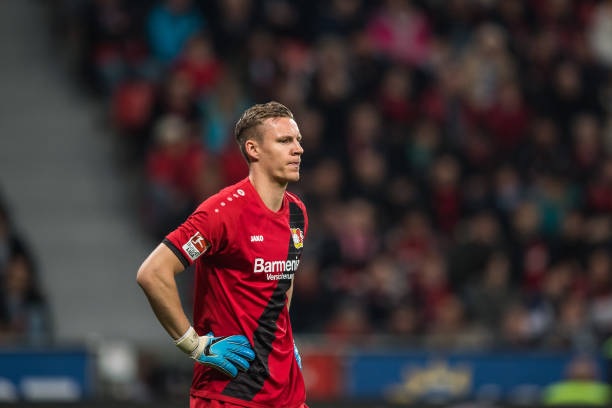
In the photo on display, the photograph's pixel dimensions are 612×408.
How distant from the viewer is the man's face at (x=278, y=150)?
5492 millimetres

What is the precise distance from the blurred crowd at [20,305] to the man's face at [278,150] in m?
5.26

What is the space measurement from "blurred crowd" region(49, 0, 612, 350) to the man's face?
19.2 feet

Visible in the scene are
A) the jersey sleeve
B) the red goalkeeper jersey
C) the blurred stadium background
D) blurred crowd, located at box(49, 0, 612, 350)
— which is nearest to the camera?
the jersey sleeve

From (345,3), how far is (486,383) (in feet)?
17.9

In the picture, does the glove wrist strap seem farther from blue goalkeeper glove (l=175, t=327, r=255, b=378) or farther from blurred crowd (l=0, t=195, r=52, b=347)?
blurred crowd (l=0, t=195, r=52, b=347)

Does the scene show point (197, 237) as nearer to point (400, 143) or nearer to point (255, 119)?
point (255, 119)

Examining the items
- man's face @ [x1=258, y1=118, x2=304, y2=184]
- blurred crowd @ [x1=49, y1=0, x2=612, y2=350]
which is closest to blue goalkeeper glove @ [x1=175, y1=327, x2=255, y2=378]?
man's face @ [x1=258, y1=118, x2=304, y2=184]

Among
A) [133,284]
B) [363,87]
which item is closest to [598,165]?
[363,87]

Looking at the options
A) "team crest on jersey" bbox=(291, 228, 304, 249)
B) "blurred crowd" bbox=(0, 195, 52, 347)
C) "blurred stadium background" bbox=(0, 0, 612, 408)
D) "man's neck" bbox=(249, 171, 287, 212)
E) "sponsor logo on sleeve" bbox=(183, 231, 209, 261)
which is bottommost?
"sponsor logo on sleeve" bbox=(183, 231, 209, 261)

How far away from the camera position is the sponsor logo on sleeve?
17.0 ft

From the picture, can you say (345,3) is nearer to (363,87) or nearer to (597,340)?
(363,87)

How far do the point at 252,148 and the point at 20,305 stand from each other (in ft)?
18.6

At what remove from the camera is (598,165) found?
13.6 meters

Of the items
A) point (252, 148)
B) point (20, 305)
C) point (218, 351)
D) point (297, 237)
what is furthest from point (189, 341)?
point (20, 305)
